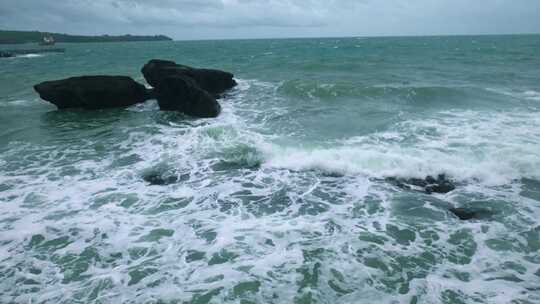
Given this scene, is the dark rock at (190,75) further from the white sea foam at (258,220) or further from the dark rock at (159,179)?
the dark rock at (159,179)

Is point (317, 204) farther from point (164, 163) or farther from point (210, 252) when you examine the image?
point (164, 163)

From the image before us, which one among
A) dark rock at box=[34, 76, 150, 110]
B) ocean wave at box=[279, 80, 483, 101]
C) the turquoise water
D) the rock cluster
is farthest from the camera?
Answer: ocean wave at box=[279, 80, 483, 101]

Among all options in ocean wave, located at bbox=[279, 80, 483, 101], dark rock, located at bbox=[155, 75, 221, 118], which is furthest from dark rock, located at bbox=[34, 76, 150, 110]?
ocean wave, located at bbox=[279, 80, 483, 101]

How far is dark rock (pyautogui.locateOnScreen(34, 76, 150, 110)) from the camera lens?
20562 millimetres

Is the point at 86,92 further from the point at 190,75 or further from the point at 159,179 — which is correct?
the point at 159,179

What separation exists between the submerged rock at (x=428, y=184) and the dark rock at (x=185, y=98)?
10884 mm

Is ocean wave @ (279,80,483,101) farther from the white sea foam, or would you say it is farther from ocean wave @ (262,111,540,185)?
the white sea foam

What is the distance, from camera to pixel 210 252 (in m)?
7.41

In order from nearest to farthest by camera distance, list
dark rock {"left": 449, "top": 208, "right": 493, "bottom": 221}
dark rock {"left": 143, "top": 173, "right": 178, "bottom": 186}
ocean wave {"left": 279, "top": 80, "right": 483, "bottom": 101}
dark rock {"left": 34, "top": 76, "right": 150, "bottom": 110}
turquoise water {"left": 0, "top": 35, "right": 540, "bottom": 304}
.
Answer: turquoise water {"left": 0, "top": 35, "right": 540, "bottom": 304}
dark rock {"left": 449, "top": 208, "right": 493, "bottom": 221}
dark rock {"left": 143, "top": 173, "right": 178, "bottom": 186}
dark rock {"left": 34, "top": 76, "right": 150, "bottom": 110}
ocean wave {"left": 279, "top": 80, "right": 483, "bottom": 101}

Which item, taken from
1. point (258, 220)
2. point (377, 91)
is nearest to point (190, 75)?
point (377, 91)

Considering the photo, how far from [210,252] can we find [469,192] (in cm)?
723

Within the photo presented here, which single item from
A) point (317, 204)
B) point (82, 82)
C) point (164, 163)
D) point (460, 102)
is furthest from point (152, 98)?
point (460, 102)

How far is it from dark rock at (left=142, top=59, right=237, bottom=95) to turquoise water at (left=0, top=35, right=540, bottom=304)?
199 inches

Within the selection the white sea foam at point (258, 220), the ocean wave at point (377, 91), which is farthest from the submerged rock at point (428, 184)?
the ocean wave at point (377, 91)
